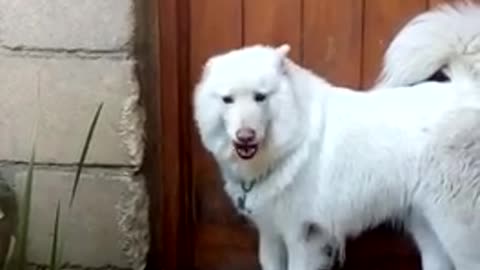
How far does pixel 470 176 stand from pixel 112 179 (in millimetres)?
953

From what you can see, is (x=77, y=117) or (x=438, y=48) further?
(x=77, y=117)

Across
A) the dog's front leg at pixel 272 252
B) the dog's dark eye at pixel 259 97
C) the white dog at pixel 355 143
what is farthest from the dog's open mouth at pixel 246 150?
the dog's front leg at pixel 272 252

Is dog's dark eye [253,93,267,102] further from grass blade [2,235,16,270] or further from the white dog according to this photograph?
grass blade [2,235,16,270]

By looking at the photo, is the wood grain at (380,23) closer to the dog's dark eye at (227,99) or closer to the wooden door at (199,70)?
the wooden door at (199,70)

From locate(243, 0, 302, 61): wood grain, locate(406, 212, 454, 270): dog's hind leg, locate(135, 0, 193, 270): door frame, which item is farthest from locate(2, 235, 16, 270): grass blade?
locate(406, 212, 454, 270): dog's hind leg

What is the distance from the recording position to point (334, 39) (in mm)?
3242

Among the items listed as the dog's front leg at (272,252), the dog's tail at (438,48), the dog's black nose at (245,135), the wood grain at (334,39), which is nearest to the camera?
the dog's black nose at (245,135)

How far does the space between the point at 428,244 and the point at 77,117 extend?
95cm

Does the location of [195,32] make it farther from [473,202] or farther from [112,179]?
[473,202]

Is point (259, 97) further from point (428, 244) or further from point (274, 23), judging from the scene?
point (428, 244)

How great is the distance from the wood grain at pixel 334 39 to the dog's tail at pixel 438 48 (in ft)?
0.62

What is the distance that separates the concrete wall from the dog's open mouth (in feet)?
1.49

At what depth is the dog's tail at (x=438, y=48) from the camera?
294 centimetres

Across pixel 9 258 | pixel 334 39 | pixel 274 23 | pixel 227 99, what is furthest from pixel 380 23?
pixel 9 258
